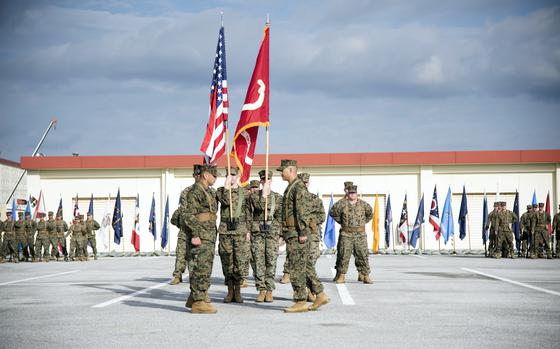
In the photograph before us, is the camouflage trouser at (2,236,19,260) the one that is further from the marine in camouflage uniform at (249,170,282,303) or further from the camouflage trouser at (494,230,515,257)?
the marine in camouflage uniform at (249,170,282,303)

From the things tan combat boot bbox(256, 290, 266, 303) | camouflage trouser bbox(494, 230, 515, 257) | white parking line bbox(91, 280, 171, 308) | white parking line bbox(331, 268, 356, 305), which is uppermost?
camouflage trouser bbox(494, 230, 515, 257)

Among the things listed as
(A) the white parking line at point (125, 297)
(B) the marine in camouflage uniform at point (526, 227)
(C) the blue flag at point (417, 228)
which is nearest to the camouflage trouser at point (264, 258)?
(A) the white parking line at point (125, 297)

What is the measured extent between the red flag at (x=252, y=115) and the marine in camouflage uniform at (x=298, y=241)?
1628 millimetres

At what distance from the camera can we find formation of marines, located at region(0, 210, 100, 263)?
93.0ft

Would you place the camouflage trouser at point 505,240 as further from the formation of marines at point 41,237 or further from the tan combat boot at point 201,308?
the tan combat boot at point 201,308

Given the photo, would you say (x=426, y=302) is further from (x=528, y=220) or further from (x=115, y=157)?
(x=115, y=157)

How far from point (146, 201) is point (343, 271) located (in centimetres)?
2565

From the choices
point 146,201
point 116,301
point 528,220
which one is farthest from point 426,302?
point 146,201

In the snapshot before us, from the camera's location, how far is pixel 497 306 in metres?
10.4

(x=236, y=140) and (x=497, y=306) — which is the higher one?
(x=236, y=140)

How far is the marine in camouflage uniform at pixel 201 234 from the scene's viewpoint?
32.5ft

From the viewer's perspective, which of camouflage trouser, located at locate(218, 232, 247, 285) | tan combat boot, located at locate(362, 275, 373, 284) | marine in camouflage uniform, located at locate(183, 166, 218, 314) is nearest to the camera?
marine in camouflage uniform, located at locate(183, 166, 218, 314)

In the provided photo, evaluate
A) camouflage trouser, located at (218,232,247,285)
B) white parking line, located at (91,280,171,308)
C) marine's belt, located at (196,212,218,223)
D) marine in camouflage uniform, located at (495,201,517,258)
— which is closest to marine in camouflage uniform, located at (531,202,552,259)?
marine in camouflage uniform, located at (495,201,517,258)

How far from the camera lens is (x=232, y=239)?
37.1ft
